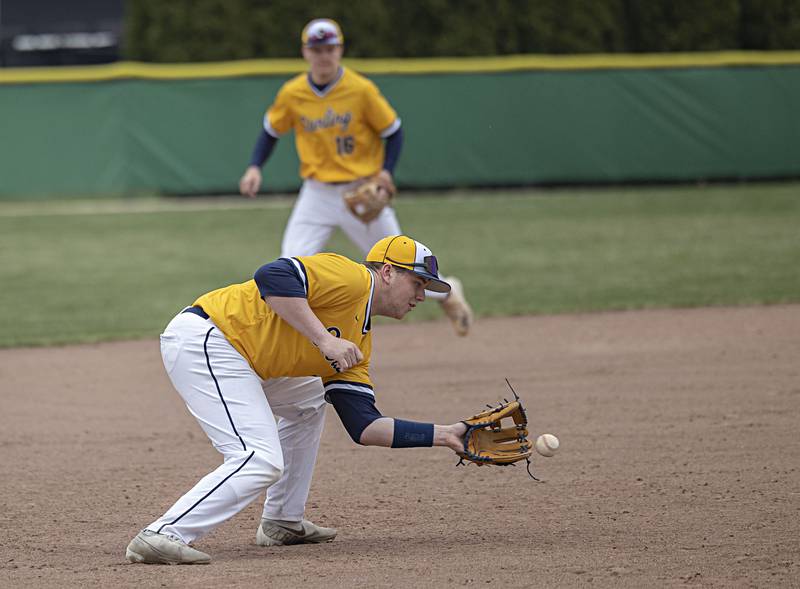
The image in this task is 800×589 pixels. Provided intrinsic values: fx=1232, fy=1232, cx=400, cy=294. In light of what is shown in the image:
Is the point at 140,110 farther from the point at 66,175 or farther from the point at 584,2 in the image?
the point at 584,2

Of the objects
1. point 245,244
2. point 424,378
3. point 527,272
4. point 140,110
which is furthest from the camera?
point 140,110

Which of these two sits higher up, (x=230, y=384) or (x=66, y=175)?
(x=230, y=384)

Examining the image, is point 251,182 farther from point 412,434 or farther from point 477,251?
point 477,251

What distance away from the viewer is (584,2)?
19.5 metres

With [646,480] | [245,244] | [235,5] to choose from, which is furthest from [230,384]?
[235,5]

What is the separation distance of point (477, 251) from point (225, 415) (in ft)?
29.7

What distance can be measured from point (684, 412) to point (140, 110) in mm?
11818

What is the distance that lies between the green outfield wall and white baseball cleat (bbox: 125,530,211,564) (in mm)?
13201

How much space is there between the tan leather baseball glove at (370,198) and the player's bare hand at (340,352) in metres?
4.00

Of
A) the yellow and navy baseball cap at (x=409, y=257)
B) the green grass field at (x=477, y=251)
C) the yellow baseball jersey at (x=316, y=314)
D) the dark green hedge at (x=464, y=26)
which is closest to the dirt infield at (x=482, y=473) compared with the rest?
the yellow baseball jersey at (x=316, y=314)

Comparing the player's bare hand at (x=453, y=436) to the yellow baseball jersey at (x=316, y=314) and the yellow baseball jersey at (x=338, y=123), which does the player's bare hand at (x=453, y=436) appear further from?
the yellow baseball jersey at (x=338, y=123)

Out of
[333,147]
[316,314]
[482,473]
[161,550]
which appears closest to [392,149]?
[333,147]

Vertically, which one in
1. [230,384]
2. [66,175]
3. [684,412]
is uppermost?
[230,384]

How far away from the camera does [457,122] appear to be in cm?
1748
